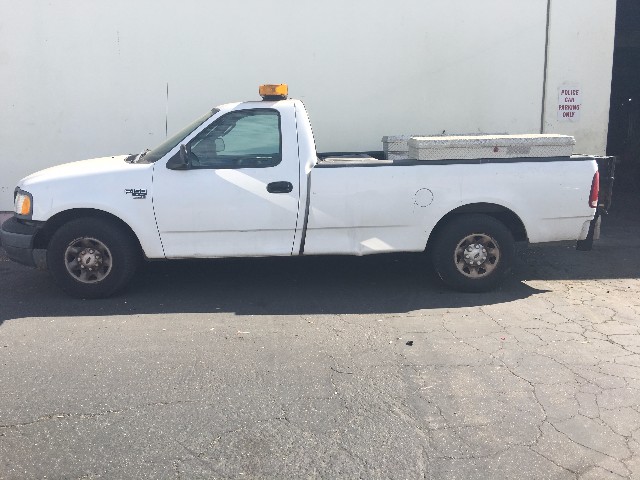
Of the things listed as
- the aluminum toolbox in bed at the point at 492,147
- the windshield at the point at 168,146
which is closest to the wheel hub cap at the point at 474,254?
the aluminum toolbox in bed at the point at 492,147

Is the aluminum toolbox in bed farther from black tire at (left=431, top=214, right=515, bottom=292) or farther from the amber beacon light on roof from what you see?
the amber beacon light on roof


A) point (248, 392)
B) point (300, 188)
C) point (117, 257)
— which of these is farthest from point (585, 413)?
point (117, 257)

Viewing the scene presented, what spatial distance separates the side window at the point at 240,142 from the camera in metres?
5.89

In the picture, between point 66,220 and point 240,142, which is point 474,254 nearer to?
point 240,142

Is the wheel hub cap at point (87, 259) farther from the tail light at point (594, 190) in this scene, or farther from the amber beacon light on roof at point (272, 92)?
the tail light at point (594, 190)

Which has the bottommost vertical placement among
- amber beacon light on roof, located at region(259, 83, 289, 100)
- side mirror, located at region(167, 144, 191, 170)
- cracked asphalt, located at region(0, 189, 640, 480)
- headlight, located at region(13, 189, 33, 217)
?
cracked asphalt, located at region(0, 189, 640, 480)

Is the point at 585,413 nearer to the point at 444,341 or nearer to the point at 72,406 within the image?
the point at 444,341

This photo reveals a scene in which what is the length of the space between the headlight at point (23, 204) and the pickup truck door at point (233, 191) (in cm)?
118

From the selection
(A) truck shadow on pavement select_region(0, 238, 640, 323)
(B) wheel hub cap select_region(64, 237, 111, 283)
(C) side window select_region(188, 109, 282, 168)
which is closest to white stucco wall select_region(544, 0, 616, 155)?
(A) truck shadow on pavement select_region(0, 238, 640, 323)

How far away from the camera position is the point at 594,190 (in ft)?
19.6

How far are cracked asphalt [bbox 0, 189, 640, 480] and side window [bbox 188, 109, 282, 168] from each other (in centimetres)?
130

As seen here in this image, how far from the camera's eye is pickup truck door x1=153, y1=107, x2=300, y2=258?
5.80 meters

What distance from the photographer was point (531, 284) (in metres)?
6.61

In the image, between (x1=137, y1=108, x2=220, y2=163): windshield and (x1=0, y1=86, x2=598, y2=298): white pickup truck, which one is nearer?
(x1=0, y1=86, x2=598, y2=298): white pickup truck
